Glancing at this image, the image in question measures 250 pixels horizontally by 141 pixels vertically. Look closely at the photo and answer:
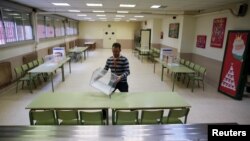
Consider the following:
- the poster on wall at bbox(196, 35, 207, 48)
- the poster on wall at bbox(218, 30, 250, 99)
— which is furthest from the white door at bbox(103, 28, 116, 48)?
the poster on wall at bbox(218, 30, 250, 99)

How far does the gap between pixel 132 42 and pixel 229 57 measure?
42.7 feet

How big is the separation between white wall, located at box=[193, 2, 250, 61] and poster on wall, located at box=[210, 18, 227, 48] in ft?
0.45

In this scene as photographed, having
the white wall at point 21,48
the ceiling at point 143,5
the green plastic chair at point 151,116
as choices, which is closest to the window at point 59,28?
the white wall at point 21,48

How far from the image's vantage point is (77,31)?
678 inches

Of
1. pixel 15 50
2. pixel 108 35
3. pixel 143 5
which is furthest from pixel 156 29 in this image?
pixel 15 50

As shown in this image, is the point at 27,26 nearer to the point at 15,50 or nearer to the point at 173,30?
the point at 15,50

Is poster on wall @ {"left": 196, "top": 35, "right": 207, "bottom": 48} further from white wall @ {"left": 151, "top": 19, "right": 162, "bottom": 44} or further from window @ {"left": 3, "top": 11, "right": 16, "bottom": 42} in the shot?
window @ {"left": 3, "top": 11, "right": 16, "bottom": 42}

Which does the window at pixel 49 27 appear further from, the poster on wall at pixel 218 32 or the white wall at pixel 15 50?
the poster on wall at pixel 218 32

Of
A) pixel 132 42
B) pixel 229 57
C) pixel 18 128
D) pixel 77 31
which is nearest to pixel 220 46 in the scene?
pixel 229 57

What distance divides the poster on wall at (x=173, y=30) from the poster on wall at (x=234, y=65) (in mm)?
3694

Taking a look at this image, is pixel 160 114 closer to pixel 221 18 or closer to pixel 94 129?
pixel 94 129

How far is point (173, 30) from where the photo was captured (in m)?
9.77

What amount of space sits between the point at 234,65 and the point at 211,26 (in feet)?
7.38

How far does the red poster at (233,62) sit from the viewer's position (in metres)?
5.12
